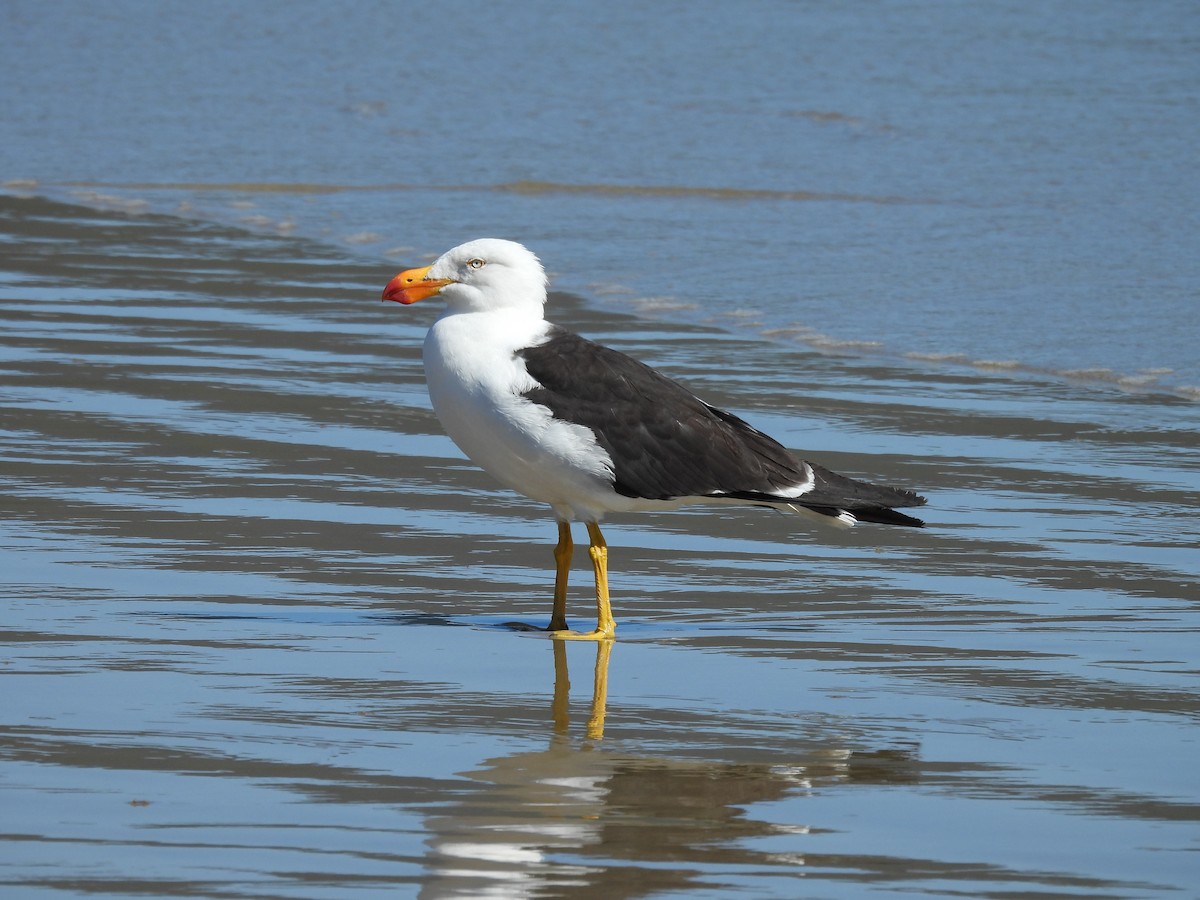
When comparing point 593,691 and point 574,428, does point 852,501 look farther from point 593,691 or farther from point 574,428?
point 593,691

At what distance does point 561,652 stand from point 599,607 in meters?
0.21

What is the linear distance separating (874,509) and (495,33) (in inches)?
705

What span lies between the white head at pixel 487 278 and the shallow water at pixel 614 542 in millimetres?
859

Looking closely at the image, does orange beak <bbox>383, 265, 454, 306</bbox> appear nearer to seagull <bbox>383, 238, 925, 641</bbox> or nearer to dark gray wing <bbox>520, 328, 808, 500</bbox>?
seagull <bbox>383, 238, 925, 641</bbox>

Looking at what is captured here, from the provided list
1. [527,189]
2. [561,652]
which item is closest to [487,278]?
[561,652]

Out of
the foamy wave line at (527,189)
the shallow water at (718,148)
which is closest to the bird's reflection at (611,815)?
the shallow water at (718,148)

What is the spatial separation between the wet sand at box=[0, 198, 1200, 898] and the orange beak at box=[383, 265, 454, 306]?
0.84m

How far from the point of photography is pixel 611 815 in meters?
3.94

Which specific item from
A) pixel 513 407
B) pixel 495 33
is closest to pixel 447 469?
pixel 513 407

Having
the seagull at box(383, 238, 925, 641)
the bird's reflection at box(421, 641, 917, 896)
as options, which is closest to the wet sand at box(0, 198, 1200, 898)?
the bird's reflection at box(421, 641, 917, 896)

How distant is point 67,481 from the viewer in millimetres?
6855

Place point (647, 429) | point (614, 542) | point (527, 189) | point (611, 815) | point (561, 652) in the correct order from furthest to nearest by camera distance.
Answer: point (527, 189)
point (614, 542)
point (647, 429)
point (561, 652)
point (611, 815)

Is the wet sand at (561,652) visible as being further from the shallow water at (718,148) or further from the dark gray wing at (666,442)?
the shallow water at (718,148)

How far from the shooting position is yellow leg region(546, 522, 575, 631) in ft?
18.2
